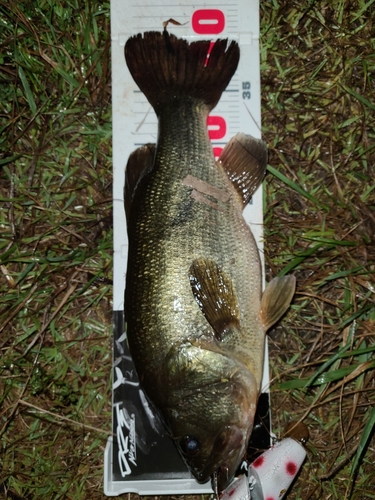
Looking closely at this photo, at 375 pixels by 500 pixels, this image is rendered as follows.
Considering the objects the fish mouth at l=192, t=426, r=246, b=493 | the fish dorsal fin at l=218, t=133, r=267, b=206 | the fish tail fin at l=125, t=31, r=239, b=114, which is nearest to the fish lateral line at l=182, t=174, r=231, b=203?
the fish dorsal fin at l=218, t=133, r=267, b=206

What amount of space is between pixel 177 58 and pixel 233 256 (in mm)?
960

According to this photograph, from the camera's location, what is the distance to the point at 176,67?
7.93 feet

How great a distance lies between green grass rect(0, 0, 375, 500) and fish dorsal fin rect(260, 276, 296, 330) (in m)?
0.17

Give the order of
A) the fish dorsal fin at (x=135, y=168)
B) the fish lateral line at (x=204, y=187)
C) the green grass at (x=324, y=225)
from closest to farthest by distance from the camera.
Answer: the fish lateral line at (x=204, y=187)
the fish dorsal fin at (x=135, y=168)
the green grass at (x=324, y=225)

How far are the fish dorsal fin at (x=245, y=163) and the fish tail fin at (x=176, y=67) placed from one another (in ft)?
0.75

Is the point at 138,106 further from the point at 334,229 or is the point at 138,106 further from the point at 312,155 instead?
the point at 334,229

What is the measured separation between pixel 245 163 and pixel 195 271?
1.99 ft

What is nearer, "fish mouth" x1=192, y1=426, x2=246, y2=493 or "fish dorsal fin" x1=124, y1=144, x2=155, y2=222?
"fish mouth" x1=192, y1=426, x2=246, y2=493

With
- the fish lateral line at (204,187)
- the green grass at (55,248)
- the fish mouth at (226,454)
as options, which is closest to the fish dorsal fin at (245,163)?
the fish lateral line at (204,187)

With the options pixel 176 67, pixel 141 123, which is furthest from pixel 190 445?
pixel 176 67

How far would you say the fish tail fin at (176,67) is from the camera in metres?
2.42

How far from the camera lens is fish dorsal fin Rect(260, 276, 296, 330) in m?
2.30

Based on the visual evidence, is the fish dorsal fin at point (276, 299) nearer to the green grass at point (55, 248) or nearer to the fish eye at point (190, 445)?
the fish eye at point (190, 445)

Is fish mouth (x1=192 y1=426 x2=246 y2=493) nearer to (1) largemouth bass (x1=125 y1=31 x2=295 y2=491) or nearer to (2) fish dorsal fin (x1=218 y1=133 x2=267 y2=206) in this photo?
(1) largemouth bass (x1=125 y1=31 x2=295 y2=491)
